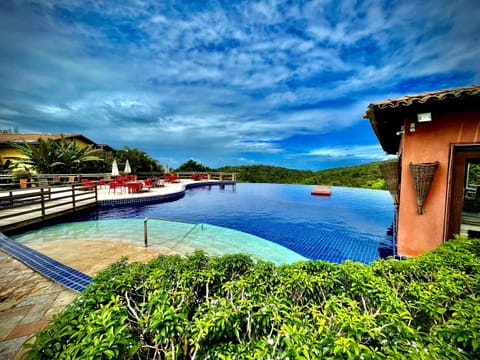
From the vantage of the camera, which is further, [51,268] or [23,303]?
[51,268]

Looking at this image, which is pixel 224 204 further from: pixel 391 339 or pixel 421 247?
pixel 391 339

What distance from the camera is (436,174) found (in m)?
3.38

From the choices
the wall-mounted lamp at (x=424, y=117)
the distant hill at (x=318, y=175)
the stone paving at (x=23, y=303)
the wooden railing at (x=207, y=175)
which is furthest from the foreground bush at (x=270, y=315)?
the wooden railing at (x=207, y=175)

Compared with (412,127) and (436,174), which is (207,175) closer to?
(412,127)

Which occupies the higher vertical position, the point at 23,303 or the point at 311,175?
the point at 311,175

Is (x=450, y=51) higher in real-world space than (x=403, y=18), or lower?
lower

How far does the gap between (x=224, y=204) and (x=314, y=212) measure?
16.4 feet

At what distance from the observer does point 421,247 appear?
3533mm

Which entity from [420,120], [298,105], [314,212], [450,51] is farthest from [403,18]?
[298,105]

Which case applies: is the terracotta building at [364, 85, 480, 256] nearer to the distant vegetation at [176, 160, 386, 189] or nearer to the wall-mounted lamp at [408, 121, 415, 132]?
the wall-mounted lamp at [408, 121, 415, 132]

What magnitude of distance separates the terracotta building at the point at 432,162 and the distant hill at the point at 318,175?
16810 millimetres

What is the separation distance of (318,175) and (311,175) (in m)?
1.10

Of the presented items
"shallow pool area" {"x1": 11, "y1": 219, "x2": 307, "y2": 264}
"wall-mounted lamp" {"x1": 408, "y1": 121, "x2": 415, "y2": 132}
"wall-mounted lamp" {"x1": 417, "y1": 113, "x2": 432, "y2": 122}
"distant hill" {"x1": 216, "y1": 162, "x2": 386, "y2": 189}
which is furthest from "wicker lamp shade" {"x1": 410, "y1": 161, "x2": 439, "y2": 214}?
"distant hill" {"x1": 216, "y1": 162, "x2": 386, "y2": 189}

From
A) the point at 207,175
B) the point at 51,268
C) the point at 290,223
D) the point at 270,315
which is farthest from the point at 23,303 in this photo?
the point at 207,175
